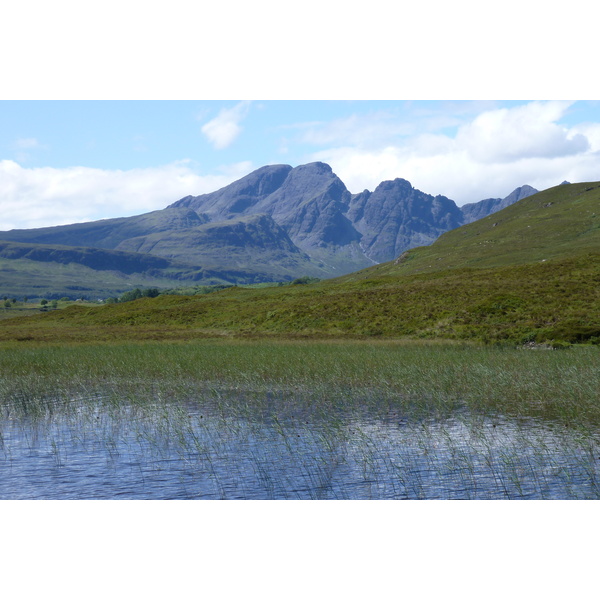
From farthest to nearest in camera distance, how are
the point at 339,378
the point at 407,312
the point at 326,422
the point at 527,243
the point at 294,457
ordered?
the point at 527,243 < the point at 407,312 < the point at 339,378 < the point at 326,422 < the point at 294,457

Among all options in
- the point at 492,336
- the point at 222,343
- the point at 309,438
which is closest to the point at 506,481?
the point at 309,438

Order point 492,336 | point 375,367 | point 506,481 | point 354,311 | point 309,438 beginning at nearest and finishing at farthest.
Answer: point 506,481, point 309,438, point 375,367, point 492,336, point 354,311

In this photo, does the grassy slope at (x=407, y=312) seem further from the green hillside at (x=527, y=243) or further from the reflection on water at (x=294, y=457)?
the reflection on water at (x=294, y=457)

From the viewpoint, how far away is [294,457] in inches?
735

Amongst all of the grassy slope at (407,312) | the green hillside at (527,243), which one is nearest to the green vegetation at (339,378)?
the grassy slope at (407,312)

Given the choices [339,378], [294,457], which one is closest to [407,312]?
[339,378]

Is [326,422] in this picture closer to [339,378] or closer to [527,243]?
[339,378]

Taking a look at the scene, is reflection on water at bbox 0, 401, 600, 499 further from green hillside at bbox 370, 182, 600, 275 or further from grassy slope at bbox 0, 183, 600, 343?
green hillside at bbox 370, 182, 600, 275

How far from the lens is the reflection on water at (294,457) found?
15.8 metres

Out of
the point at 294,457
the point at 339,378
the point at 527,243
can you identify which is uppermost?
the point at 527,243

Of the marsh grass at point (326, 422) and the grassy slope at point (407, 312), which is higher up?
the grassy slope at point (407, 312)

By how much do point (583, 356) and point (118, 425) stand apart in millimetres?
27516

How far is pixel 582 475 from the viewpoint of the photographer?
52.3ft

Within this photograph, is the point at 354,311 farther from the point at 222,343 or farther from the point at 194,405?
the point at 194,405
